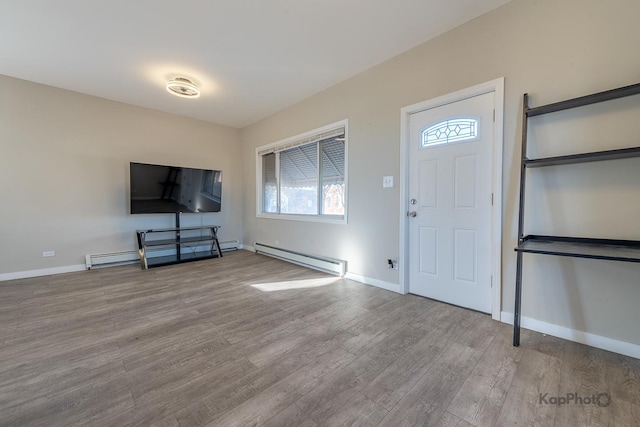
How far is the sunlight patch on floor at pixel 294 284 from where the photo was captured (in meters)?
3.03

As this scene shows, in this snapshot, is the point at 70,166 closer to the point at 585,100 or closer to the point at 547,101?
the point at 547,101

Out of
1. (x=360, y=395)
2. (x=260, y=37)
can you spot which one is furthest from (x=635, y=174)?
(x=260, y=37)

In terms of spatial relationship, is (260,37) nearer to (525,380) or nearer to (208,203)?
(208,203)

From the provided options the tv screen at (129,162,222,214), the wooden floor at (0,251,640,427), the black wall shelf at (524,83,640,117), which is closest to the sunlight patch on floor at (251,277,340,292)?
the wooden floor at (0,251,640,427)

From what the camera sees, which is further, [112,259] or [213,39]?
[112,259]

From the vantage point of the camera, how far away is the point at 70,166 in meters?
3.75

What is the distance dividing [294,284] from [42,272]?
372 centimetres

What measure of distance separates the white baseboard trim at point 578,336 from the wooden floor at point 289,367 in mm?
70

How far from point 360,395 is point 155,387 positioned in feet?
3.82

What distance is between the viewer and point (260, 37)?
8.39ft

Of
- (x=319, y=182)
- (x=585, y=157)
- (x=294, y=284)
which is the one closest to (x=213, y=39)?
(x=319, y=182)

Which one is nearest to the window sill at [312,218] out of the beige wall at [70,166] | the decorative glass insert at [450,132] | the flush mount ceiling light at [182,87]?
the decorative glass insert at [450,132]

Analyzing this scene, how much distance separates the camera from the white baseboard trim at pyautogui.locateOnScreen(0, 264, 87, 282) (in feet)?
11.0

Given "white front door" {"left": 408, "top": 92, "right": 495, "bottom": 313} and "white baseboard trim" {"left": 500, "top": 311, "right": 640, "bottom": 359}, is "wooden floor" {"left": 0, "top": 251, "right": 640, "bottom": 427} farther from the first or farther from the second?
"white front door" {"left": 408, "top": 92, "right": 495, "bottom": 313}
